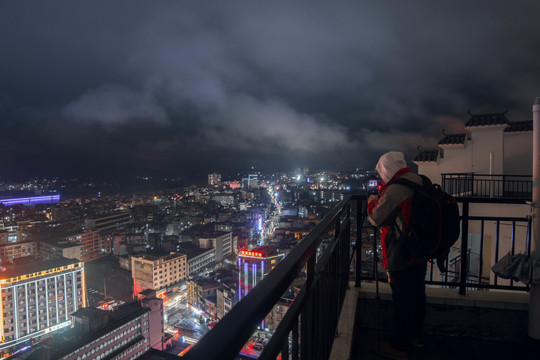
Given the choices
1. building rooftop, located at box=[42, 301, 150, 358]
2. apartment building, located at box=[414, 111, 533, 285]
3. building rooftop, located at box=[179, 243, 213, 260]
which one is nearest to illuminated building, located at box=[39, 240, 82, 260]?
building rooftop, located at box=[179, 243, 213, 260]

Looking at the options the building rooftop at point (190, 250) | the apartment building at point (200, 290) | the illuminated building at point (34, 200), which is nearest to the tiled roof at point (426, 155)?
the apartment building at point (200, 290)

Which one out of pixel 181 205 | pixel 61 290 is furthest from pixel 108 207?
pixel 61 290

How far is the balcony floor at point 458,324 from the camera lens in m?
2.38

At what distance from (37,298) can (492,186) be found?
3857cm

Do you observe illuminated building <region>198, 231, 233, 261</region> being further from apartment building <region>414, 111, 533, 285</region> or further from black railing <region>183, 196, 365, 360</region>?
black railing <region>183, 196, 365, 360</region>

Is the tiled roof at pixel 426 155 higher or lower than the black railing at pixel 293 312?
higher

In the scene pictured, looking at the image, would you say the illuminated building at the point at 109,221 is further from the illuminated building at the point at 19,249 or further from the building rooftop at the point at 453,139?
the building rooftop at the point at 453,139

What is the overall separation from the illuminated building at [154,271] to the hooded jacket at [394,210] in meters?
37.6

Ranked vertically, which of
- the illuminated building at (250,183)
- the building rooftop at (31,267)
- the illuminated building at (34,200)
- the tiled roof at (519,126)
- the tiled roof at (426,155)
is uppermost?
the tiled roof at (519,126)

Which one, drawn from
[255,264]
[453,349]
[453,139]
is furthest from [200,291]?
[453,349]

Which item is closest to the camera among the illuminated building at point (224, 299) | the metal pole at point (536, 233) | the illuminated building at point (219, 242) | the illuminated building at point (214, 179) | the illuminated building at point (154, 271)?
the metal pole at point (536, 233)

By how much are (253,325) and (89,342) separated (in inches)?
1003

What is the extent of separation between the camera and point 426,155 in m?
10.5

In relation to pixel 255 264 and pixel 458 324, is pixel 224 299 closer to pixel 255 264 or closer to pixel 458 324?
pixel 255 264
